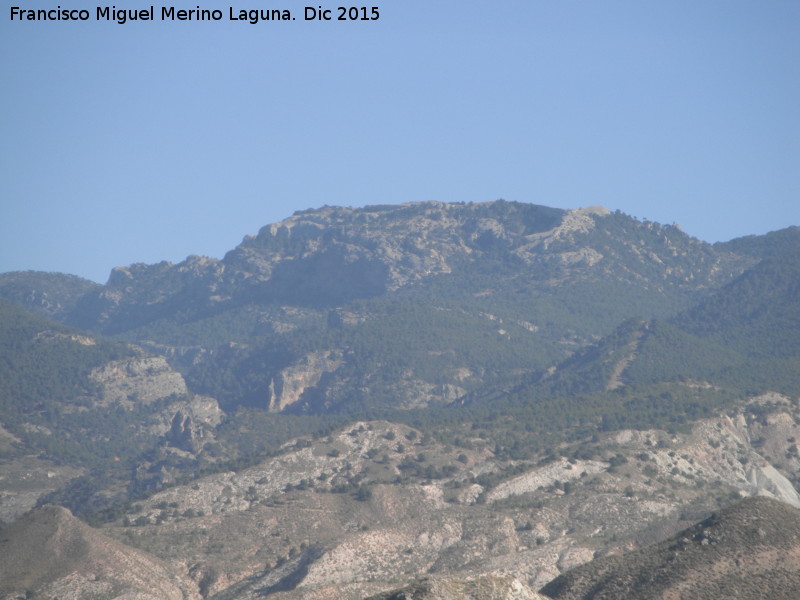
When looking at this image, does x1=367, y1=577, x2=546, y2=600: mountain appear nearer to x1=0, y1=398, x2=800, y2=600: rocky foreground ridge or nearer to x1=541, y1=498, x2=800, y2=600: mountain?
x1=541, y1=498, x2=800, y2=600: mountain

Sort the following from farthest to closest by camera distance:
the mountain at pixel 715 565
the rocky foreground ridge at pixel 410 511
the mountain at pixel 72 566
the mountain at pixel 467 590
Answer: the rocky foreground ridge at pixel 410 511
the mountain at pixel 72 566
the mountain at pixel 715 565
the mountain at pixel 467 590

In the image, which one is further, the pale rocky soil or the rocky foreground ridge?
the pale rocky soil

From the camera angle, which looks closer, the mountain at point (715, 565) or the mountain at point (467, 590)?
the mountain at point (467, 590)

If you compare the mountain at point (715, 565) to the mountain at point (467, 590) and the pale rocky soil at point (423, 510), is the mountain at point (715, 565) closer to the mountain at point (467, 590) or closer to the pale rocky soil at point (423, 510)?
the mountain at point (467, 590)

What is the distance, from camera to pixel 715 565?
70875mm

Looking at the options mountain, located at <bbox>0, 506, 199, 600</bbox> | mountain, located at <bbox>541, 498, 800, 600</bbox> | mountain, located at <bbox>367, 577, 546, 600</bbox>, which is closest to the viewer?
mountain, located at <bbox>367, 577, 546, 600</bbox>

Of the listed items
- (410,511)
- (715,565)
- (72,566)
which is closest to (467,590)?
(715,565)

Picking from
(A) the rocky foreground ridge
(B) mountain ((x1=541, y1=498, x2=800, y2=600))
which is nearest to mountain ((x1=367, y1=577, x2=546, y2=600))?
(B) mountain ((x1=541, y1=498, x2=800, y2=600))

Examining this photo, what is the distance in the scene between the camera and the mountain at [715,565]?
68.5 m

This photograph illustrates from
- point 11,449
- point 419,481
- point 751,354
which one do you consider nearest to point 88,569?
point 419,481

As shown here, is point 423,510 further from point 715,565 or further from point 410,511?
point 715,565

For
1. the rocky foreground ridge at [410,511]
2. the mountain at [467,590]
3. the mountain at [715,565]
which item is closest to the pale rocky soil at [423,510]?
the rocky foreground ridge at [410,511]

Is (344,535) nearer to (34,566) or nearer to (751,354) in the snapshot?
(34,566)

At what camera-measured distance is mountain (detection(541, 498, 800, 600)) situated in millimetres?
68500
